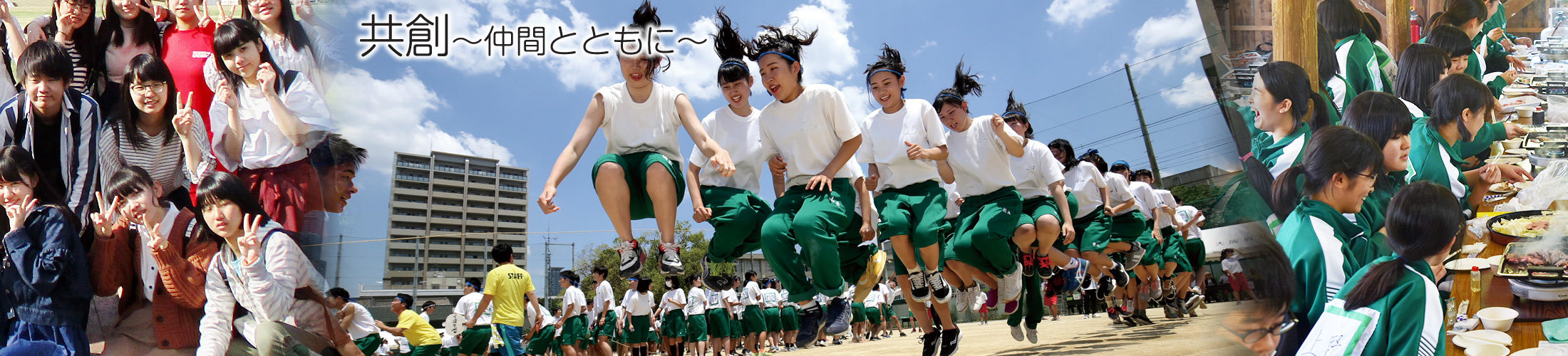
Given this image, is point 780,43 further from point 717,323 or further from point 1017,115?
point 717,323

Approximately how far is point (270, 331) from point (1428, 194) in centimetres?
513

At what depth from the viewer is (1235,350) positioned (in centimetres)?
236

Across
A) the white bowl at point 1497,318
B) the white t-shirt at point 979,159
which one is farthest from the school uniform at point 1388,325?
the white t-shirt at point 979,159

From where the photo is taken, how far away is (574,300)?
934 centimetres

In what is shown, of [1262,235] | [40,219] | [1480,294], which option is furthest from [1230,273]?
[40,219]

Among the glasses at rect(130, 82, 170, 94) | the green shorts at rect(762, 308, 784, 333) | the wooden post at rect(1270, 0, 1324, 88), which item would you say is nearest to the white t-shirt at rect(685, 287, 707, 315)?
Result: the green shorts at rect(762, 308, 784, 333)

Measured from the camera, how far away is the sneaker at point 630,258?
4.05 m

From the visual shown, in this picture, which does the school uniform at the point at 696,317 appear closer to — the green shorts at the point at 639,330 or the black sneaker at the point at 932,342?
the green shorts at the point at 639,330

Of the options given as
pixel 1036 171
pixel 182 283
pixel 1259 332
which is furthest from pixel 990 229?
pixel 182 283

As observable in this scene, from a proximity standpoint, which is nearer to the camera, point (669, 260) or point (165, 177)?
point (669, 260)

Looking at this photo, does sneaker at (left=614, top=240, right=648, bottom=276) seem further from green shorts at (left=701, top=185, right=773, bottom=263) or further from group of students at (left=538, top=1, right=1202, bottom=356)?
green shorts at (left=701, top=185, right=773, bottom=263)

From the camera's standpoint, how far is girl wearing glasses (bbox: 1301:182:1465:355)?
238cm

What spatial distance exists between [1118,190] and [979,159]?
266 centimetres

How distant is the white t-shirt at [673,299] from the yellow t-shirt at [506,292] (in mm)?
3486
